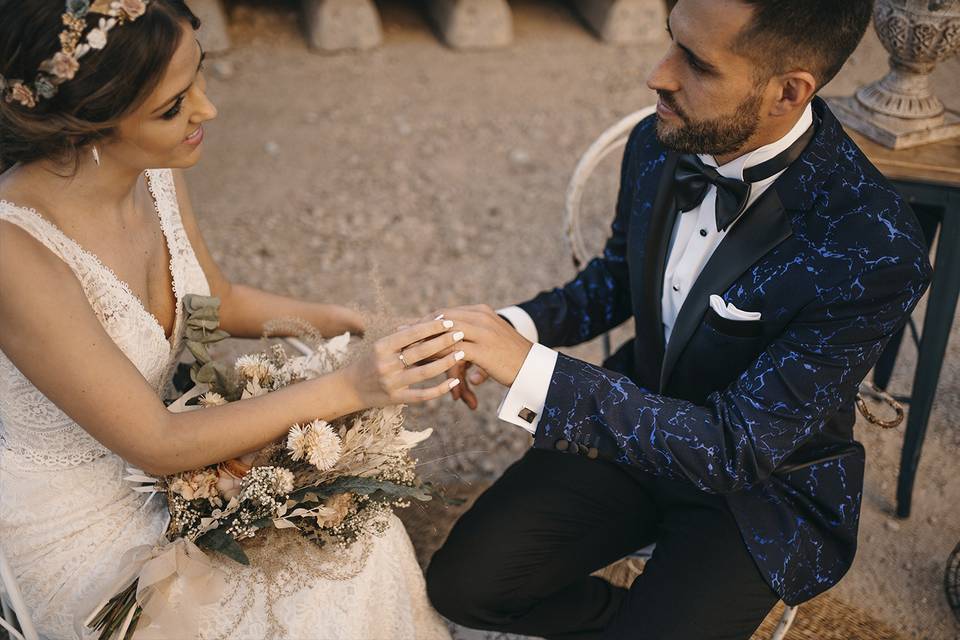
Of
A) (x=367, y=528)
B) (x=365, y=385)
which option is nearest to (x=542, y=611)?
(x=367, y=528)

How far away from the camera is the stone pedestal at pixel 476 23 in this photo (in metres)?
5.53

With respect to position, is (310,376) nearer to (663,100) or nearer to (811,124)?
(663,100)

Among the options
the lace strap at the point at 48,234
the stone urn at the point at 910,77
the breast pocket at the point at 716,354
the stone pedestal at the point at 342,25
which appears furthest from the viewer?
the stone pedestal at the point at 342,25

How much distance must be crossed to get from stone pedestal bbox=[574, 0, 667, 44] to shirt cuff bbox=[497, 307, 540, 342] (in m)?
3.74

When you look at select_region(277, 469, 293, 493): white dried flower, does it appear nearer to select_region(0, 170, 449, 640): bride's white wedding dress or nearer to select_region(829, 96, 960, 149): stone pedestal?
select_region(0, 170, 449, 640): bride's white wedding dress

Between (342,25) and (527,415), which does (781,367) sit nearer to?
(527,415)

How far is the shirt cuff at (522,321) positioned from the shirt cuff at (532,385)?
42 cm

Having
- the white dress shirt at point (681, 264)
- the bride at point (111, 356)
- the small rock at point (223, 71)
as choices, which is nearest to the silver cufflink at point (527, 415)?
the white dress shirt at point (681, 264)

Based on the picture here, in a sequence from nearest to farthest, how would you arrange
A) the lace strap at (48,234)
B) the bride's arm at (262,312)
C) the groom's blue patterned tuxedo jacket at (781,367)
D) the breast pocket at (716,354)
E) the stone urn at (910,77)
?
the lace strap at (48,234) < the groom's blue patterned tuxedo jacket at (781,367) < the breast pocket at (716,354) < the bride's arm at (262,312) < the stone urn at (910,77)

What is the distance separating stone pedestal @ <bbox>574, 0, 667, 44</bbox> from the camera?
220 inches

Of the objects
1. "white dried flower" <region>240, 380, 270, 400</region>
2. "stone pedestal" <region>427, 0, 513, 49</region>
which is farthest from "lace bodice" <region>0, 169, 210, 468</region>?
"stone pedestal" <region>427, 0, 513, 49</region>

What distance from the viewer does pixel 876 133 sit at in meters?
2.75

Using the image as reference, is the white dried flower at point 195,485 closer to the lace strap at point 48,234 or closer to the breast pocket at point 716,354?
the lace strap at point 48,234

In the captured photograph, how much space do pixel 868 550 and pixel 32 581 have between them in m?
2.56
